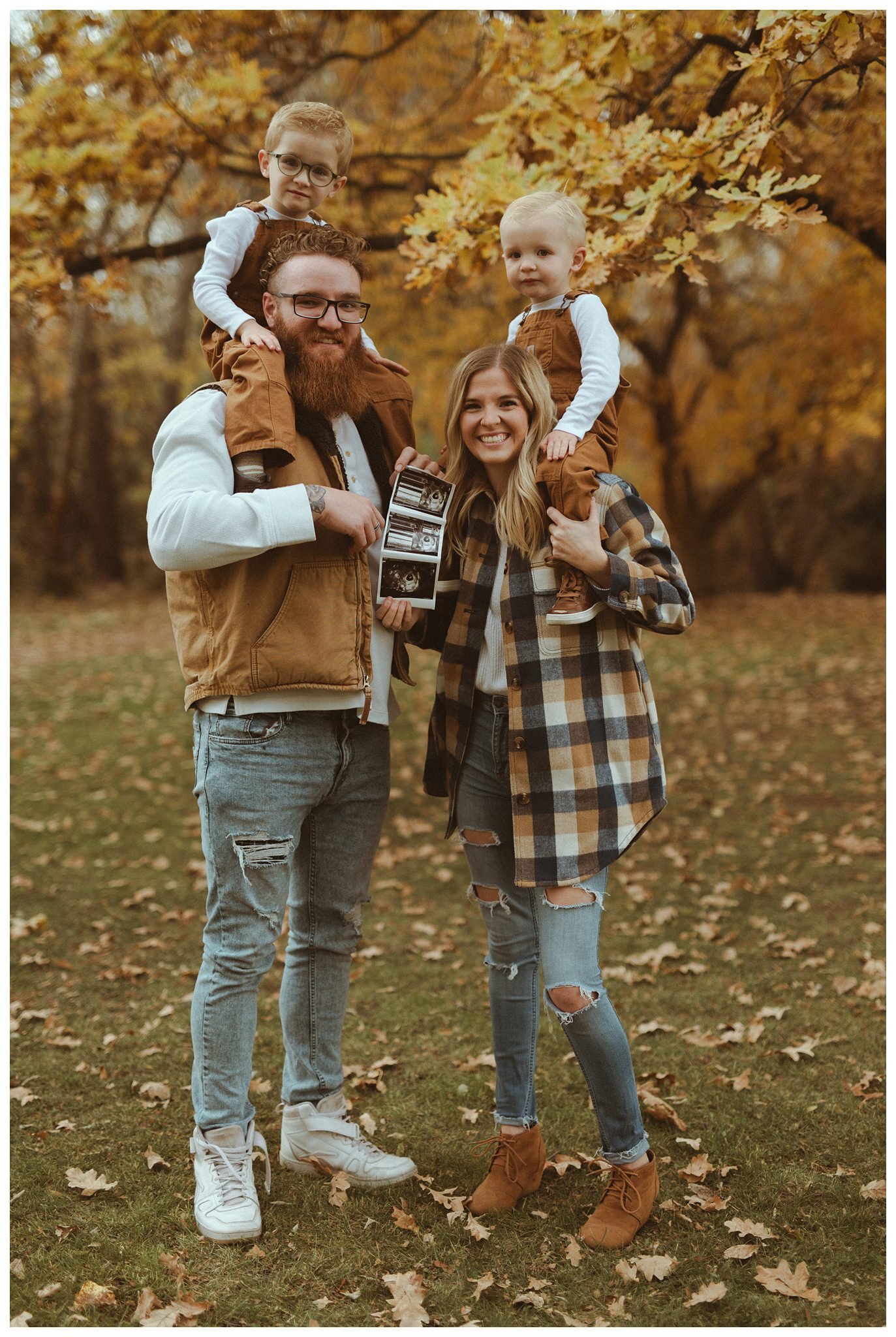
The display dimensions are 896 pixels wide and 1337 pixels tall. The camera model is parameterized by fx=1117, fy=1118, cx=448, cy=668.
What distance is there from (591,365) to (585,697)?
88 centimetres

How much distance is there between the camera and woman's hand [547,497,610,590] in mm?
2748

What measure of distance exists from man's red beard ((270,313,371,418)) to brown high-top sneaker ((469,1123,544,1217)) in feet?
6.81

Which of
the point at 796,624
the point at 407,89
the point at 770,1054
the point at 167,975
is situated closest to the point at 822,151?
the point at 407,89

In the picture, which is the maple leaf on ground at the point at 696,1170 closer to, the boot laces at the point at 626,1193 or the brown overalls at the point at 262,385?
the boot laces at the point at 626,1193

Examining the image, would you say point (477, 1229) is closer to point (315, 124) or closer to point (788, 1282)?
point (788, 1282)

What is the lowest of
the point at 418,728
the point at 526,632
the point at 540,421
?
the point at 418,728

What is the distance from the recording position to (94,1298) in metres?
2.78

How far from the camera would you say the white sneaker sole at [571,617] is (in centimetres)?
278

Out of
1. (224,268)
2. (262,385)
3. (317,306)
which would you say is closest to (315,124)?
(224,268)

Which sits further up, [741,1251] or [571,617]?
[571,617]

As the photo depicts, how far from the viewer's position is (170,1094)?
3.99 m

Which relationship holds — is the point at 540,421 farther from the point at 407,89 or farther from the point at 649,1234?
the point at 407,89

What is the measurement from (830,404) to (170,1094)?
14795mm

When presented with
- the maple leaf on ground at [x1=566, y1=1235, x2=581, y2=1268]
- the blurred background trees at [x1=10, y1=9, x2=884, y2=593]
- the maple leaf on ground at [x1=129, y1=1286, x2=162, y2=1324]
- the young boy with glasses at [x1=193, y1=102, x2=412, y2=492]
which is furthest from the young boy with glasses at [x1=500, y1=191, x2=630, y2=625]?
the maple leaf on ground at [x1=129, y1=1286, x2=162, y2=1324]
